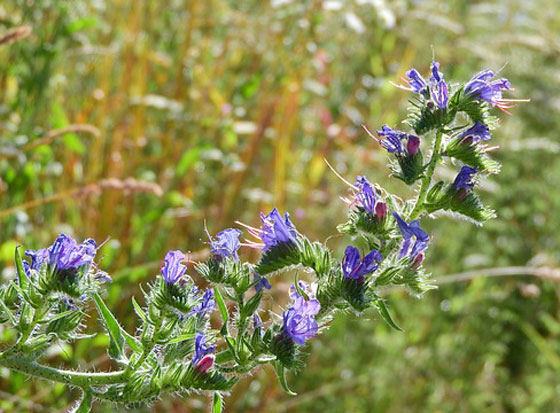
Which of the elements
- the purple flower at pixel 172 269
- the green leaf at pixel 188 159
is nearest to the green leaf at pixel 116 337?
the purple flower at pixel 172 269

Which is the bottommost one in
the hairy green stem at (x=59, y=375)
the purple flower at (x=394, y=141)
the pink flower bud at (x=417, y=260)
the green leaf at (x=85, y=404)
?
the green leaf at (x=85, y=404)

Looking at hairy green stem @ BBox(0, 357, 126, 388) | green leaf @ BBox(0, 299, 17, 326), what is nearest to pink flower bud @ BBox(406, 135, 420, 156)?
hairy green stem @ BBox(0, 357, 126, 388)

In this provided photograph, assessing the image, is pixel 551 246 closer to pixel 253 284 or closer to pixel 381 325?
pixel 381 325

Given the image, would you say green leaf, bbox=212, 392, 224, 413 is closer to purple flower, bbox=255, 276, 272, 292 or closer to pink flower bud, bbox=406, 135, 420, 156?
purple flower, bbox=255, 276, 272, 292

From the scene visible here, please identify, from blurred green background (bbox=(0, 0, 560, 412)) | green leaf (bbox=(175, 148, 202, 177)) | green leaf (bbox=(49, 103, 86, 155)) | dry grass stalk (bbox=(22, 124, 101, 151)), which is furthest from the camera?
green leaf (bbox=(175, 148, 202, 177))

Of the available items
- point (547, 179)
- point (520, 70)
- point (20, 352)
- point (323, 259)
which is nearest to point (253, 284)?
point (323, 259)

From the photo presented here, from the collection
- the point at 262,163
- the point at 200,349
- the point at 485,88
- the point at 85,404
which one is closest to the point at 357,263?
the point at 200,349

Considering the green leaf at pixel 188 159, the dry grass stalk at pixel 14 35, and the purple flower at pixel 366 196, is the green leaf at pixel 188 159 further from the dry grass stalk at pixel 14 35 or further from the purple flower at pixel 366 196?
the purple flower at pixel 366 196
